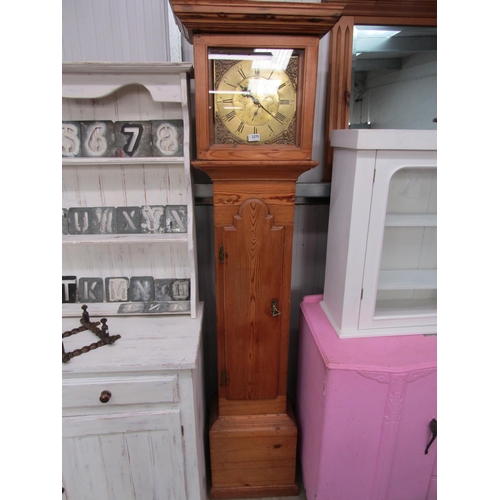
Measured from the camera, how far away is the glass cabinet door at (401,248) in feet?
4.25

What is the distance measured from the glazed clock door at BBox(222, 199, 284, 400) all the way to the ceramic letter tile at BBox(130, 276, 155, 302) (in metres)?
0.38

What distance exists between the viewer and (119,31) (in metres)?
1.43

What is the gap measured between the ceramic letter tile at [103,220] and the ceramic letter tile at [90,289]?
0.22 meters

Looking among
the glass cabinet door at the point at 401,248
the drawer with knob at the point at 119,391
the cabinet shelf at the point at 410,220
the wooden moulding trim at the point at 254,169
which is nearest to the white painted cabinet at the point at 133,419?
the drawer with knob at the point at 119,391

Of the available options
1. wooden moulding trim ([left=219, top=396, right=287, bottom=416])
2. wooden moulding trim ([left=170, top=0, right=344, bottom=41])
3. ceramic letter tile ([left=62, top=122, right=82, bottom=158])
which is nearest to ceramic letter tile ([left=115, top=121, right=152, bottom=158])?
ceramic letter tile ([left=62, top=122, right=82, bottom=158])

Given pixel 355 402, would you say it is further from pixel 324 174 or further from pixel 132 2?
pixel 132 2

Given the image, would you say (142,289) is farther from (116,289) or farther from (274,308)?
(274,308)

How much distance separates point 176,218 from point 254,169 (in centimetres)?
45

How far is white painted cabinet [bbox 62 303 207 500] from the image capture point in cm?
123

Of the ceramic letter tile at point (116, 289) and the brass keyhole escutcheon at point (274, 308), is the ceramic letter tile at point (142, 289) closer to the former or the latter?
the ceramic letter tile at point (116, 289)

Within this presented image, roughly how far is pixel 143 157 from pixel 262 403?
43.9 inches

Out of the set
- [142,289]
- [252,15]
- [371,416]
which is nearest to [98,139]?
[142,289]

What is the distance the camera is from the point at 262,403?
5.19 ft

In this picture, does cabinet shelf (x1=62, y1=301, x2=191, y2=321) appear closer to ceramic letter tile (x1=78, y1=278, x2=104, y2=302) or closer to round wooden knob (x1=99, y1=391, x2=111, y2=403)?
ceramic letter tile (x1=78, y1=278, x2=104, y2=302)
